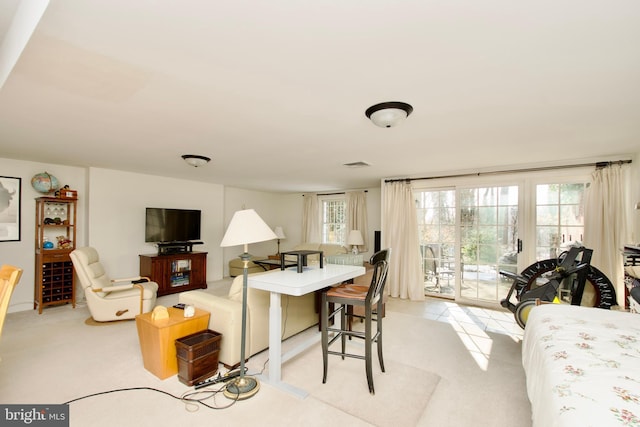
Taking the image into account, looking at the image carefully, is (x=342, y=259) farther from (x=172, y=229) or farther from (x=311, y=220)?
(x=311, y=220)

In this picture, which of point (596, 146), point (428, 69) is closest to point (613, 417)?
point (428, 69)

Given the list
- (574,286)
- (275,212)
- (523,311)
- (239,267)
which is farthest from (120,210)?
(574,286)

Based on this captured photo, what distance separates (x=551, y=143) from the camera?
10.1 feet

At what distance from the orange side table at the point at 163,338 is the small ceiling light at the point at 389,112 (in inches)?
87.2

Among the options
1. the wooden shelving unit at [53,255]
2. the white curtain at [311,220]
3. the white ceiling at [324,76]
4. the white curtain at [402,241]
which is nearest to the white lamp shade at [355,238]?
the white curtain at [402,241]

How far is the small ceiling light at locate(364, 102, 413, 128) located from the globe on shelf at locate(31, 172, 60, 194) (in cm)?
457

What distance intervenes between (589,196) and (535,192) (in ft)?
1.93

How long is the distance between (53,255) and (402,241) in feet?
17.0

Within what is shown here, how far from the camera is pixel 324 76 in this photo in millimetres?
1717

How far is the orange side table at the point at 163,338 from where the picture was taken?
234cm

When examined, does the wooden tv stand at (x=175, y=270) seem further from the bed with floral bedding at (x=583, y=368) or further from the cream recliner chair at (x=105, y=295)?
the bed with floral bedding at (x=583, y=368)

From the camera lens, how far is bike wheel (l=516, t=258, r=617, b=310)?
3.03 meters

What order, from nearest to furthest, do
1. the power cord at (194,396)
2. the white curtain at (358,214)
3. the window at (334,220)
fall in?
the power cord at (194,396)
the white curtain at (358,214)
the window at (334,220)

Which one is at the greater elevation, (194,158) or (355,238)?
(194,158)
